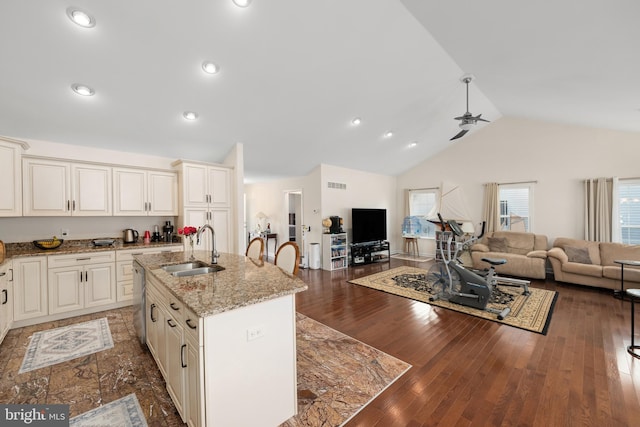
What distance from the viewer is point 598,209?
5223 millimetres

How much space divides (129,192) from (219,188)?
134cm

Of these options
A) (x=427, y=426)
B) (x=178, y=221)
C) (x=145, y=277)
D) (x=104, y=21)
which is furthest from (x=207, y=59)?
(x=427, y=426)

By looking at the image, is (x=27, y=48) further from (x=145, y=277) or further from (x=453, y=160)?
(x=453, y=160)

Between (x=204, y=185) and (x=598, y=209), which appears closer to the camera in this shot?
(x=204, y=185)

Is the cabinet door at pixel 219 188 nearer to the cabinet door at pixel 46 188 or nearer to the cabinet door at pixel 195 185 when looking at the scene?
the cabinet door at pixel 195 185

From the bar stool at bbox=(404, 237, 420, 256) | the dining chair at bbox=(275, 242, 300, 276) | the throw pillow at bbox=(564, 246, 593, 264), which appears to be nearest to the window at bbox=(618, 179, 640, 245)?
the throw pillow at bbox=(564, 246, 593, 264)

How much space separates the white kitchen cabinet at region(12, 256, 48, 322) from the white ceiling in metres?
1.71

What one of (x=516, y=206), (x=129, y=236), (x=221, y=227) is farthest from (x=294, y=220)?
(x=516, y=206)

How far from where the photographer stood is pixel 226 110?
12.1 feet

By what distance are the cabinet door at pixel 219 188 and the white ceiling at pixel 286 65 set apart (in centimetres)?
39

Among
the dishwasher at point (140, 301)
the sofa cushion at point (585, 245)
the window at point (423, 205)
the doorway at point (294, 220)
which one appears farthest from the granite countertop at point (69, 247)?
the sofa cushion at point (585, 245)

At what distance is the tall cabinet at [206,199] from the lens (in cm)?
436

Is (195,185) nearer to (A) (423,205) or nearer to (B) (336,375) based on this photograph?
(B) (336,375)

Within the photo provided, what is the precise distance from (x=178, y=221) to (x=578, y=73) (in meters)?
6.00
